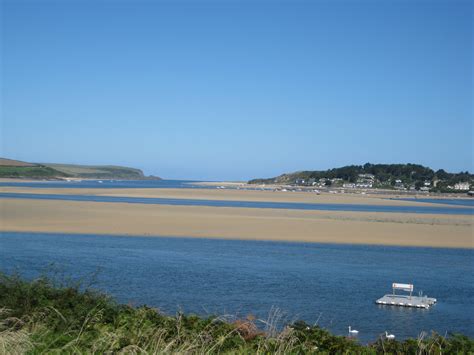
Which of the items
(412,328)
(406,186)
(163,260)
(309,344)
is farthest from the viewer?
(406,186)

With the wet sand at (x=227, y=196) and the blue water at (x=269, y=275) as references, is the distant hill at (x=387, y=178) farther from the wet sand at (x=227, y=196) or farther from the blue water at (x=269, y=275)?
the blue water at (x=269, y=275)

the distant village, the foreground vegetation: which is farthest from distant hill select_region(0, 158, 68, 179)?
the foreground vegetation

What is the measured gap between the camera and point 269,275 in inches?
849

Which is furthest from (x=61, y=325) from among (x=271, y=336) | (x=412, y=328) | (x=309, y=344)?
(x=412, y=328)

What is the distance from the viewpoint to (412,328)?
625 inches

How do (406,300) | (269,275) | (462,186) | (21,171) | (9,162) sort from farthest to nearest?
(9,162), (462,186), (21,171), (269,275), (406,300)

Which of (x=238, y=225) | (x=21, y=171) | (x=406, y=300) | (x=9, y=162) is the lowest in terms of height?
(x=406, y=300)

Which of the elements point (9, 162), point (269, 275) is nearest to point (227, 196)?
point (269, 275)

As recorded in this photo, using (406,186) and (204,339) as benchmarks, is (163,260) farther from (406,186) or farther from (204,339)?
(406,186)

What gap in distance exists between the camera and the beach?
33469 mm

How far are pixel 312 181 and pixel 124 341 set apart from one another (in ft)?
555

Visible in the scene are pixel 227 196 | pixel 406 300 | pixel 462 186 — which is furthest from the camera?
pixel 462 186

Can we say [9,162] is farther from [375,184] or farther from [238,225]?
[238,225]

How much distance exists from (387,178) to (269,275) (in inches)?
5961
